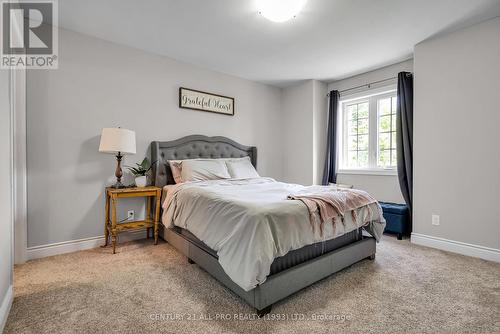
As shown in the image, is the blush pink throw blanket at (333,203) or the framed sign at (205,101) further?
the framed sign at (205,101)

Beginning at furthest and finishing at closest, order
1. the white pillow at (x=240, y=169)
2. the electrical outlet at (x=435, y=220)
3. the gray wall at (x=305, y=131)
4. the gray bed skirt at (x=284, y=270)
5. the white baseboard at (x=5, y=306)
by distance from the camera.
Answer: the gray wall at (x=305, y=131)
the white pillow at (x=240, y=169)
the electrical outlet at (x=435, y=220)
the gray bed skirt at (x=284, y=270)
the white baseboard at (x=5, y=306)

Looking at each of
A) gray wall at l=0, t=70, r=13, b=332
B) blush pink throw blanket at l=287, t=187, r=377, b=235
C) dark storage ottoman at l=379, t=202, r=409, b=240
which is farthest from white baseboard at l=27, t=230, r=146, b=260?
dark storage ottoman at l=379, t=202, r=409, b=240

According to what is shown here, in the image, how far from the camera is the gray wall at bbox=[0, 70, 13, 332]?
4.95ft

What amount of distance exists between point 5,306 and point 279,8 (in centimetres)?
309

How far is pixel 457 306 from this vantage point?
170cm

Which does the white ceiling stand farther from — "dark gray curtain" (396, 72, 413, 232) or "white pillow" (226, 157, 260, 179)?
"white pillow" (226, 157, 260, 179)

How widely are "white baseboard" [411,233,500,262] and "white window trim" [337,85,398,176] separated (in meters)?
1.01

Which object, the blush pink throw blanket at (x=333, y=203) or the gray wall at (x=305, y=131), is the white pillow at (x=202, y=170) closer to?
the blush pink throw blanket at (x=333, y=203)

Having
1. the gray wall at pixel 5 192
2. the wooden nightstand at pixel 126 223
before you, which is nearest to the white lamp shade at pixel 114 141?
the wooden nightstand at pixel 126 223

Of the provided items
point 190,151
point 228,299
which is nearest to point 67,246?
point 190,151

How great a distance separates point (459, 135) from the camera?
2736mm

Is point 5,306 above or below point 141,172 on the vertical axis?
below

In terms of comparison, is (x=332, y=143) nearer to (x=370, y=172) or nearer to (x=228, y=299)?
(x=370, y=172)

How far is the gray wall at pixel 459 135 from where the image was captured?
2.54 meters
